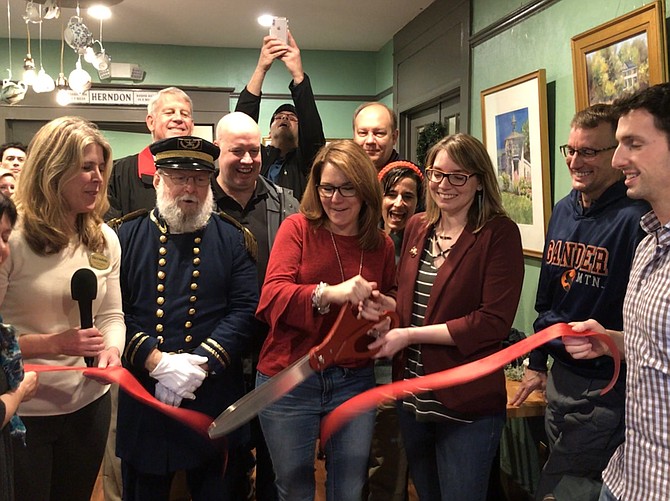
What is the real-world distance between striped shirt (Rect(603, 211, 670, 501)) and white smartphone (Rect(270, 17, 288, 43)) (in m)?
2.02

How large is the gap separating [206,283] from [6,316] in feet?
1.93

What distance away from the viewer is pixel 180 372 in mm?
1897

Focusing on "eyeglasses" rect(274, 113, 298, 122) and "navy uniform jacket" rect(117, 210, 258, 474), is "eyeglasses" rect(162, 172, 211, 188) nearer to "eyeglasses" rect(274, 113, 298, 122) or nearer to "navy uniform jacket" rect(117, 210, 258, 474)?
"navy uniform jacket" rect(117, 210, 258, 474)

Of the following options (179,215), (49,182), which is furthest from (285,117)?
(49,182)

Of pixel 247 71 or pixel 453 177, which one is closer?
pixel 453 177

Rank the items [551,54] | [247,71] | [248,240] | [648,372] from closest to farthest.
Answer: [648,372]
[248,240]
[551,54]
[247,71]

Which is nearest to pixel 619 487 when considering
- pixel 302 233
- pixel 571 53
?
pixel 302 233

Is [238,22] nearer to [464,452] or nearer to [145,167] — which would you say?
[145,167]

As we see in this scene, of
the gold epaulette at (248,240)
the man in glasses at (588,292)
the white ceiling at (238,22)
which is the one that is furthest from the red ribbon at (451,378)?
the white ceiling at (238,22)

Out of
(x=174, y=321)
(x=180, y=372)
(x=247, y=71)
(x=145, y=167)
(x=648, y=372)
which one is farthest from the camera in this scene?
(x=247, y=71)

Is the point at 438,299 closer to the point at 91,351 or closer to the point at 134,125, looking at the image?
the point at 91,351

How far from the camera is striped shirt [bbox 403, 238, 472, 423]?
188cm

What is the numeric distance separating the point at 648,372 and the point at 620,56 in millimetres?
1577

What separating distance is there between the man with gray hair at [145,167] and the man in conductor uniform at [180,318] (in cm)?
56
